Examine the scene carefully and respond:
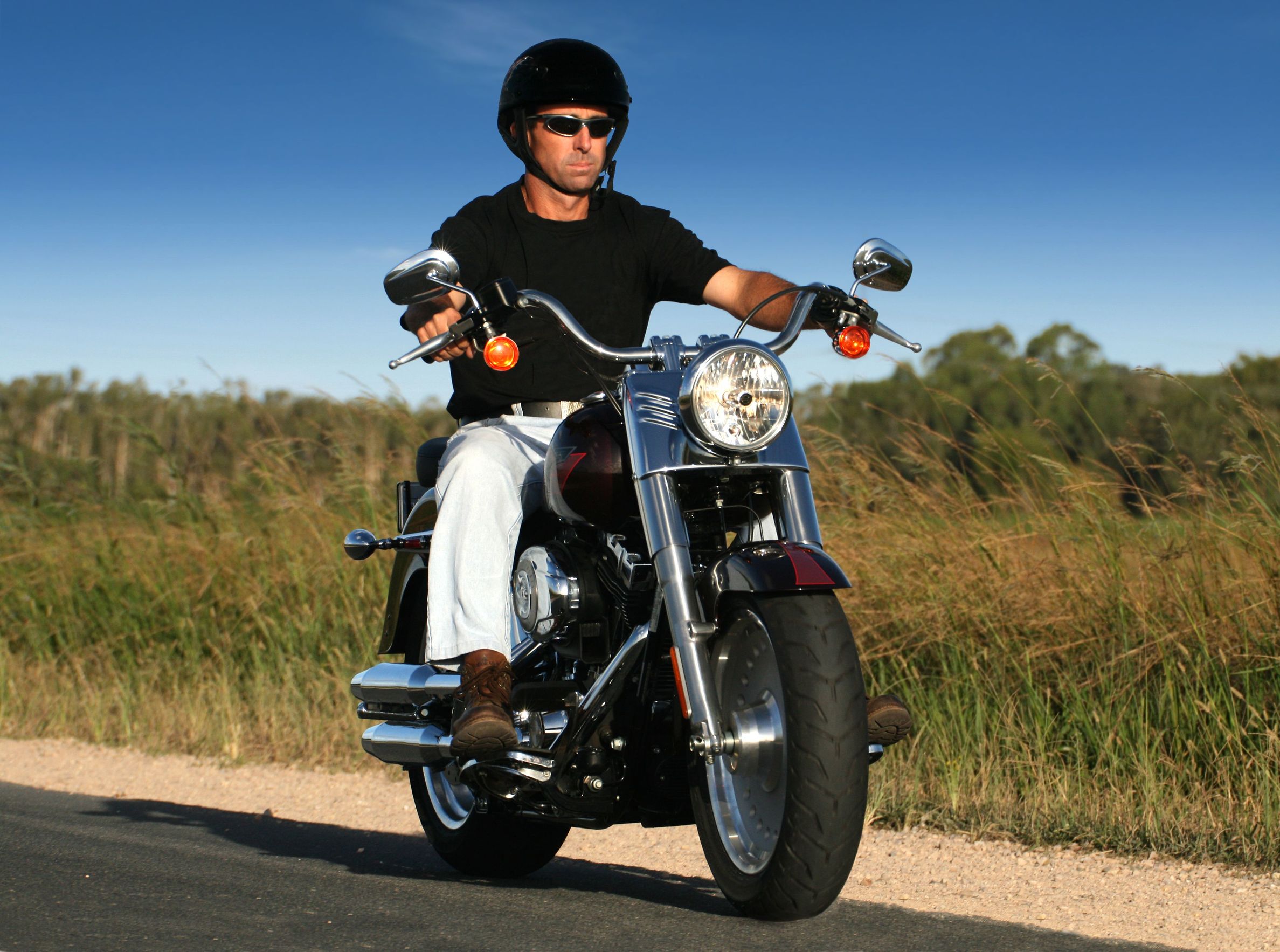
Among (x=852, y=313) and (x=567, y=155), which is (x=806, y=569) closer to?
(x=852, y=313)

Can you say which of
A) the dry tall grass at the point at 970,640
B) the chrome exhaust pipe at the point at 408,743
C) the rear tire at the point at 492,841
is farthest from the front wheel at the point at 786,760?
the dry tall grass at the point at 970,640

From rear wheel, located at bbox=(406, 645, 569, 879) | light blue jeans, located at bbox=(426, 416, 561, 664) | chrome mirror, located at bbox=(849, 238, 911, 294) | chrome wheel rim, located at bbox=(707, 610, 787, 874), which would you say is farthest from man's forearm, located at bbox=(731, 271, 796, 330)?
rear wheel, located at bbox=(406, 645, 569, 879)

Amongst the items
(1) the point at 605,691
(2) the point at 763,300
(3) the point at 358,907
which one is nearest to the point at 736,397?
(1) the point at 605,691

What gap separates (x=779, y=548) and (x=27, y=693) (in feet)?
22.2

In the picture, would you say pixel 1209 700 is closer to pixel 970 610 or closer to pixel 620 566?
pixel 970 610

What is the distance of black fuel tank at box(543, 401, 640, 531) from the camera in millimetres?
3656

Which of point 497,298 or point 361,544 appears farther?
point 361,544

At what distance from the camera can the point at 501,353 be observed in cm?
357

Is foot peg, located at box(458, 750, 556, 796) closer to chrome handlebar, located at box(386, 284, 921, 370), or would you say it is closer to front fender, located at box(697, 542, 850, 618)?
front fender, located at box(697, 542, 850, 618)

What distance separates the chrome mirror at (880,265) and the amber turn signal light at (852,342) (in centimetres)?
13

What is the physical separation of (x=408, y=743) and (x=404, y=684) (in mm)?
204

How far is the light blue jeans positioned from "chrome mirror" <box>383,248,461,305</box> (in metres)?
0.63

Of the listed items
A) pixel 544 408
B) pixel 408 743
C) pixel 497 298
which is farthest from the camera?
pixel 544 408

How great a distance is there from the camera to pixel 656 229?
474cm
